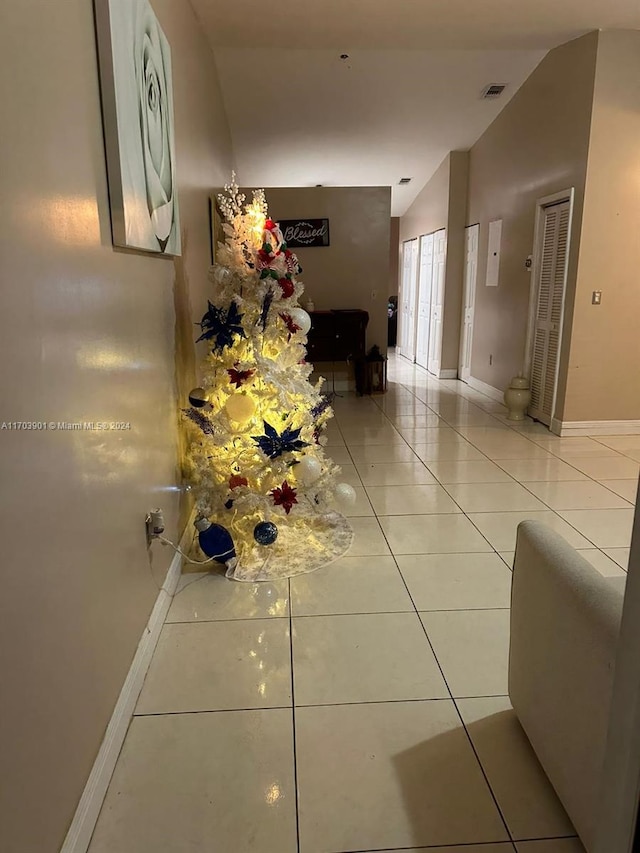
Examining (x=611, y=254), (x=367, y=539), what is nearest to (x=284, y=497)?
(x=367, y=539)

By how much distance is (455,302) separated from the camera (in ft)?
24.8

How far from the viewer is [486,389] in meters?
6.64

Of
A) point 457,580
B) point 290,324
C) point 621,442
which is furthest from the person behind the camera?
point 621,442

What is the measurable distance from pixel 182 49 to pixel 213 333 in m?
1.74

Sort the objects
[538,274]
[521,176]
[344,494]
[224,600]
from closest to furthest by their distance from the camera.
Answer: [224,600]
[344,494]
[538,274]
[521,176]

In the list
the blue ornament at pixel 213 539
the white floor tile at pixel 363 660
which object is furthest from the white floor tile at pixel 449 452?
the white floor tile at pixel 363 660

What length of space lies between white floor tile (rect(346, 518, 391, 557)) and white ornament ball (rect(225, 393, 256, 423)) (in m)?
0.83

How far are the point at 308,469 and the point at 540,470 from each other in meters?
2.07

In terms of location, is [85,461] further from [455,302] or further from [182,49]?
[455,302]

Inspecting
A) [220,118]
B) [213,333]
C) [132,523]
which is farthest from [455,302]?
[132,523]

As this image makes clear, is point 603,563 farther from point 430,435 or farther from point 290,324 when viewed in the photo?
point 430,435

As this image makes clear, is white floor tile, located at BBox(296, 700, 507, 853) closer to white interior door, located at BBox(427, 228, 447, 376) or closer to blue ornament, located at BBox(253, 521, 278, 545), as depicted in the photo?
A: blue ornament, located at BBox(253, 521, 278, 545)

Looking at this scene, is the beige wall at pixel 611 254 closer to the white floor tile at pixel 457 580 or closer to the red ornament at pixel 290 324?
the white floor tile at pixel 457 580

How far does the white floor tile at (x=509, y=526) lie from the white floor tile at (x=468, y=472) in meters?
0.57
